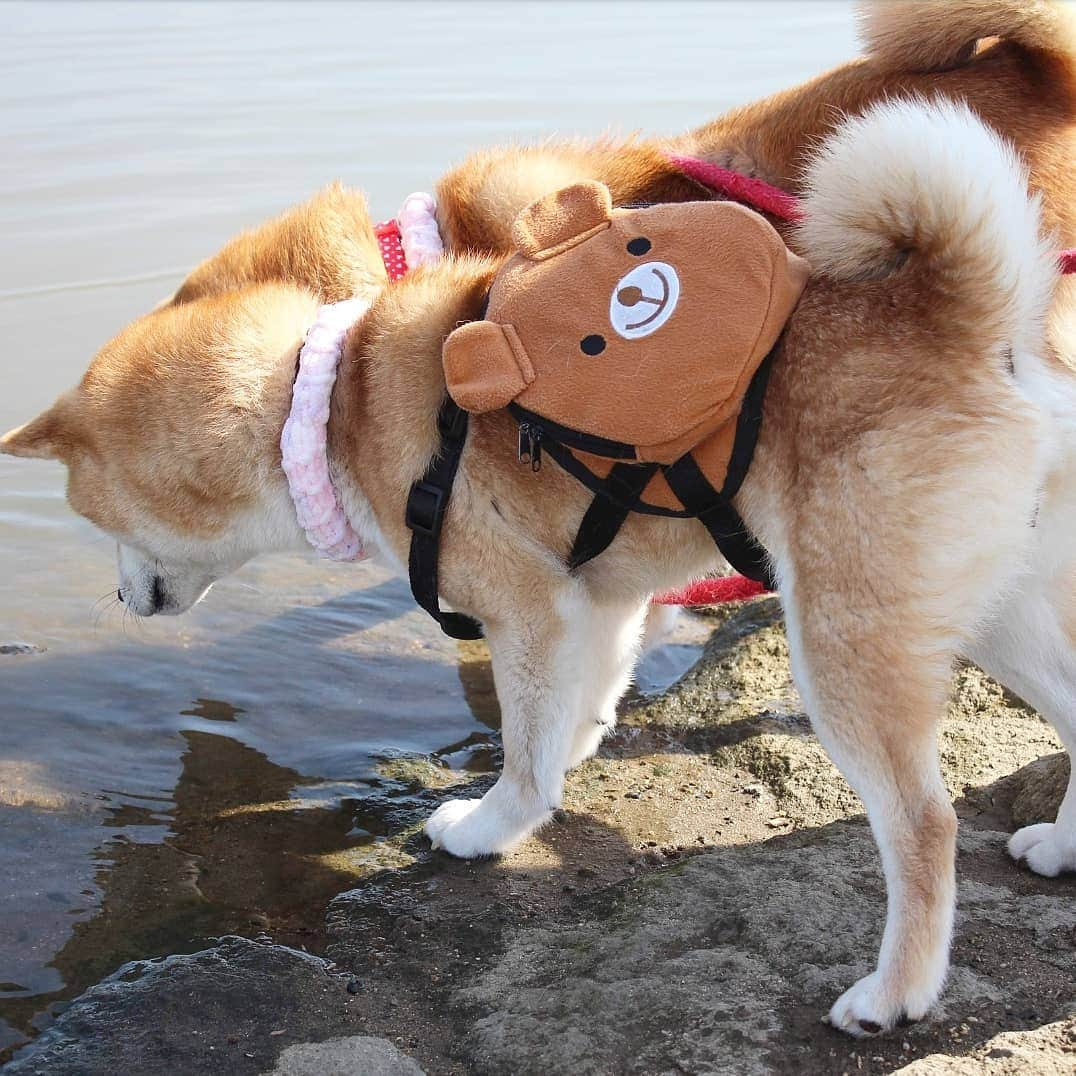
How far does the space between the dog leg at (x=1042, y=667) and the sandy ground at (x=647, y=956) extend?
0.23ft

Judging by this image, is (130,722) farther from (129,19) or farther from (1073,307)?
(129,19)

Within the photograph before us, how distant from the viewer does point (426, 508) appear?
119 inches

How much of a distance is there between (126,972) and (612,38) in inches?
393

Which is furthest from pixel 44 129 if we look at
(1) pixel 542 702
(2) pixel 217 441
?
(1) pixel 542 702

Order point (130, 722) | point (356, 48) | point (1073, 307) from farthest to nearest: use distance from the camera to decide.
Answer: point (356, 48) → point (130, 722) → point (1073, 307)

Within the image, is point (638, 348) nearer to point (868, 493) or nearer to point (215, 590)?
point (868, 493)

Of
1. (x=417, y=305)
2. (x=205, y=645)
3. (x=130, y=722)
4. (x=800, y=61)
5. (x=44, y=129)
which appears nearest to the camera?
(x=417, y=305)

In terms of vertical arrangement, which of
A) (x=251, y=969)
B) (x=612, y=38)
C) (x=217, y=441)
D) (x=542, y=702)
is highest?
(x=612, y=38)

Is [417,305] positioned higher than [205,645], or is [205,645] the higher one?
[417,305]

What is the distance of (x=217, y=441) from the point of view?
10.9 feet

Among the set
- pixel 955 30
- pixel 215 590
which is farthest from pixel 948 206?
pixel 215 590

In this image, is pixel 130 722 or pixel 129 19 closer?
pixel 130 722

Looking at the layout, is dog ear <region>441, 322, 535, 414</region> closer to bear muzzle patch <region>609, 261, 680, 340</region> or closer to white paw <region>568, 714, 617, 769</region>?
bear muzzle patch <region>609, 261, 680, 340</region>

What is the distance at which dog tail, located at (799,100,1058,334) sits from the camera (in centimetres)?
247
